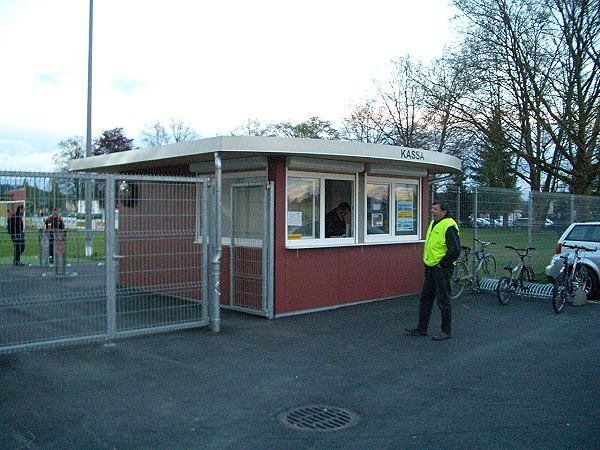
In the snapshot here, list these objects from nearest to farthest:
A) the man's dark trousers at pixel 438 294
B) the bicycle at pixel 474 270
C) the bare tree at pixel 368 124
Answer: the man's dark trousers at pixel 438 294
the bicycle at pixel 474 270
the bare tree at pixel 368 124

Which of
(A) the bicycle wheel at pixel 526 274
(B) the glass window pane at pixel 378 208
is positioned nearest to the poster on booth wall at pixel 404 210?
(B) the glass window pane at pixel 378 208

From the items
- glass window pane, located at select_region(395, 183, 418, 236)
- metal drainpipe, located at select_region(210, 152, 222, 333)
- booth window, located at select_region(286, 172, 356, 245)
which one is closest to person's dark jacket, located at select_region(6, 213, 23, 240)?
metal drainpipe, located at select_region(210, 152, 222, 333)

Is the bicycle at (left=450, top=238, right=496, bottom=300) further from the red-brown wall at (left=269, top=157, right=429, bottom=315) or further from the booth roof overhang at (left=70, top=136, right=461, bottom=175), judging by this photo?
the booth roof overhang at (left=70, top=136, right=461, bottom=175)

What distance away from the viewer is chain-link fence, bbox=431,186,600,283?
14172mm

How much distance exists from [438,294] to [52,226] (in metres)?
5.23

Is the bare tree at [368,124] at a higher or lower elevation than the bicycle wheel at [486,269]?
higher

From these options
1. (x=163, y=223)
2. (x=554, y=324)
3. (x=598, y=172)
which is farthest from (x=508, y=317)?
(x=598, y=172)

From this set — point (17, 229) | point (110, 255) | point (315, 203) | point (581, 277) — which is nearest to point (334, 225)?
point (315, 203)

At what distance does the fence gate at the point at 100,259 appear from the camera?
287 inches

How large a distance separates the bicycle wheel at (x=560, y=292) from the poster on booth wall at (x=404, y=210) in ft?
10.1

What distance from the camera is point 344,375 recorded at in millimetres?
6996

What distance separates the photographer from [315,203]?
10922 millimetres

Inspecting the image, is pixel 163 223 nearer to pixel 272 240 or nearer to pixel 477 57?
pixel 272 240

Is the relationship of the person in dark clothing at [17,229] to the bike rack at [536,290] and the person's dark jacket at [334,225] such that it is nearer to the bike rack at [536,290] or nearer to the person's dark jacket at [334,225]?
the person's dark jacket at [334,225]
